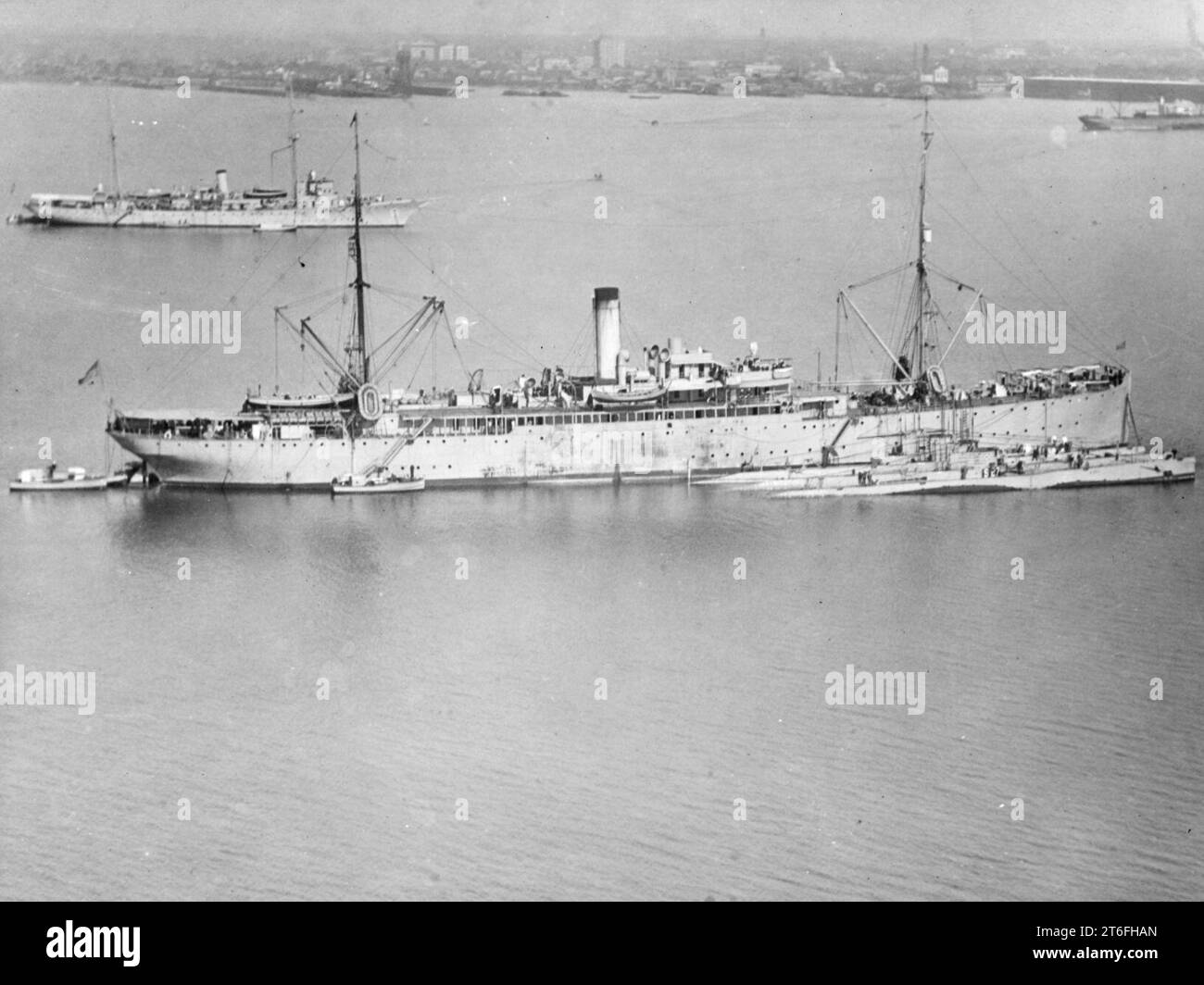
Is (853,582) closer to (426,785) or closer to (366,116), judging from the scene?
(426,785)

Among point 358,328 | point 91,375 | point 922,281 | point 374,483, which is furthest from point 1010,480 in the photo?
point 91,375

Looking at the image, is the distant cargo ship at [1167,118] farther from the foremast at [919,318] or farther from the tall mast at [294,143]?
the tall mast at [294,143]

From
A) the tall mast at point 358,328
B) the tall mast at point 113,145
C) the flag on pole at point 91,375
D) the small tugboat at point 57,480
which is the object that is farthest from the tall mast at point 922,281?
the flag on pole at point 91,375

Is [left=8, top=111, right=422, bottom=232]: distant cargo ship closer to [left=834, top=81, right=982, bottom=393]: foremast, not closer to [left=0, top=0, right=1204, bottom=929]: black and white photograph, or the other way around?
[left=0, top=0, right=1204, bottom=929]: black and white photograph

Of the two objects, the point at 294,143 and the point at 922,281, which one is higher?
the point at 294,143

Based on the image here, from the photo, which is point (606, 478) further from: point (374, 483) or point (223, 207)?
point (223, 207)
